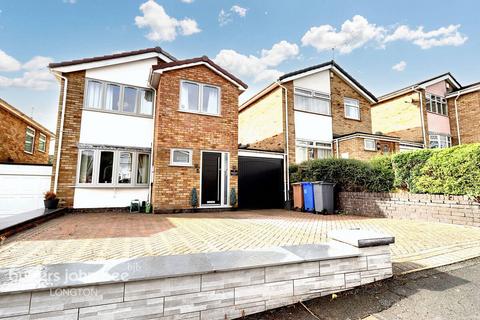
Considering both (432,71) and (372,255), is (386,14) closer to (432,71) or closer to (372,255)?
(432,71)

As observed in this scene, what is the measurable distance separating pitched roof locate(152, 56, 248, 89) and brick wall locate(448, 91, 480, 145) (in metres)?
16.7

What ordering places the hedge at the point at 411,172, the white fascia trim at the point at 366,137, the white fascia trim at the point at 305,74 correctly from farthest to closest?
the white fascia trim at the point at 305,74 → the white fascia trim at the point at 366,137 → the hedge at the point at 411,172

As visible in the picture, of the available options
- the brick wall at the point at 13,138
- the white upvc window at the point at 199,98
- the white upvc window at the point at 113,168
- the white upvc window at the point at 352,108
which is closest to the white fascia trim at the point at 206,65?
the white upvc window at the point at 199,98

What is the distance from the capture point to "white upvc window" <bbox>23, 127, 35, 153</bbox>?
14.2 metres

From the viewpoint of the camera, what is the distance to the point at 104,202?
29.2 ft

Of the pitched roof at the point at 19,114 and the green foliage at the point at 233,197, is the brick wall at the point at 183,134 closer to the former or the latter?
the green foliage at the point at 233,197

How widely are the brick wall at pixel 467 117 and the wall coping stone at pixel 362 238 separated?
63.9 feet

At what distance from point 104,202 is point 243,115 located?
10401 mm

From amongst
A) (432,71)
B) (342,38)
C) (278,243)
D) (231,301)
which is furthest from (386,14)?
(231,301)

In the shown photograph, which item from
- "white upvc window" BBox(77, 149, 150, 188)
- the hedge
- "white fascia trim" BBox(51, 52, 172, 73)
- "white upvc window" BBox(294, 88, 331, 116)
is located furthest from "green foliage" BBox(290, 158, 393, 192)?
"white fascia trim" BBox(51, 52, 172, 73)

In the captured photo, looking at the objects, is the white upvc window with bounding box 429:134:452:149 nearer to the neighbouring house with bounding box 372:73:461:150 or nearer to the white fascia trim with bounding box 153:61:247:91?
the neighbouring house with bounding box 372:73:461:150

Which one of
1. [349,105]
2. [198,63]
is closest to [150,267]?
[198,63]

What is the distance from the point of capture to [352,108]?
14.4 metres

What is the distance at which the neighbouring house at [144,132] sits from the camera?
28.4ft
